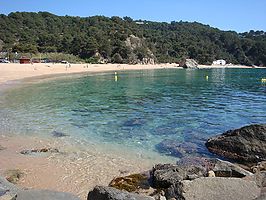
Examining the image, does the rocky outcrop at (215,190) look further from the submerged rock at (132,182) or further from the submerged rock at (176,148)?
the submerged rock at (176,148)

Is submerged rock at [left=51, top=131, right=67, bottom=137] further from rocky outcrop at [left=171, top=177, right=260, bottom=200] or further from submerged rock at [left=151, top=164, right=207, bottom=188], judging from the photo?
rocky outcrop at [left=171, top=177, right=260, bottom=200]

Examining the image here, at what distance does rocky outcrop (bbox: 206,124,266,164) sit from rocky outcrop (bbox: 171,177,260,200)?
5216 mm

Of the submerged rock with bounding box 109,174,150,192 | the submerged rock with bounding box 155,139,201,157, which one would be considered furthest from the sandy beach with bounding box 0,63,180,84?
the submerged rock with bounding box 109,174,150,192

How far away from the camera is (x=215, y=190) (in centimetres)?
675

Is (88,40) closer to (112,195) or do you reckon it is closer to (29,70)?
(29,70)

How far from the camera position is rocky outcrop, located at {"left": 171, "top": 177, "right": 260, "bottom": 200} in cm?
652

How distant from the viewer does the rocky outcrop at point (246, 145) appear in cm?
1187

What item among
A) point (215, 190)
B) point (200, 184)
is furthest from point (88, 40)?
point (215, 190)

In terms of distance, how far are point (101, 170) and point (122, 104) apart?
16.5 m

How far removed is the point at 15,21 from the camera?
166250 mm

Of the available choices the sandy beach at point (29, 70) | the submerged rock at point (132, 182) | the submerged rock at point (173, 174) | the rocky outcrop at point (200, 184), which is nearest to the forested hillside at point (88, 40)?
the sandy beach at point (29, 70)

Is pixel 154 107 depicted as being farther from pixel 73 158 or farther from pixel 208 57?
pixel 208 57

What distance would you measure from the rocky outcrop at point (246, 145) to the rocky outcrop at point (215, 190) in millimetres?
5216

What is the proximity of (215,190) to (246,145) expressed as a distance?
237 inches
